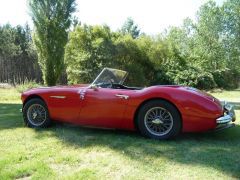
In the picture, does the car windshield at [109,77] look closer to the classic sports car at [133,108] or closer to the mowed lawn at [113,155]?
the classic sports car at [133,108]

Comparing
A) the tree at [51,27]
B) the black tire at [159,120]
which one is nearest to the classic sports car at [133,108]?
the black tire at [159,120]

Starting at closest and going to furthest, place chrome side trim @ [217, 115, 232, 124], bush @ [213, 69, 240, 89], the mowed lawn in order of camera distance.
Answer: the mowed lawn
chrome side trim @ [217, 115, 232, 124]
bush @ [213, 69, 240, 89]

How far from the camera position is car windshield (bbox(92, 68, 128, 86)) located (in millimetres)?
6171

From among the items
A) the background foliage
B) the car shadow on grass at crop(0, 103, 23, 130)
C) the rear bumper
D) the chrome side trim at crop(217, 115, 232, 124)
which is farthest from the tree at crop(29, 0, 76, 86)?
the chrome side trim at crop(217, 115, 232, 124)

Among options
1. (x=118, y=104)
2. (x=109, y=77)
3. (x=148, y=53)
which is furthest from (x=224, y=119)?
(x=148, y=53)

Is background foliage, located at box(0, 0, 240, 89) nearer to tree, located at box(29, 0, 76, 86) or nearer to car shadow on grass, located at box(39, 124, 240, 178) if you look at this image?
tree, located at box(29, 0, 76, 86)

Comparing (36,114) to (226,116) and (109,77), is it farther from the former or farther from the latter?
(226,116)

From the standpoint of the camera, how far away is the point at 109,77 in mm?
6434

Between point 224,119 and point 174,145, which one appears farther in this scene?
point 224,119

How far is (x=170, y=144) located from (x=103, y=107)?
124 cm

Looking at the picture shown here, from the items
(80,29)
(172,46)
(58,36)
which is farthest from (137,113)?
(172,46)

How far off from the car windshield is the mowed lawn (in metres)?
0.86

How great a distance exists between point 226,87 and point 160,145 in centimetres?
2252

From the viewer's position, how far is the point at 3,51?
970 inches
